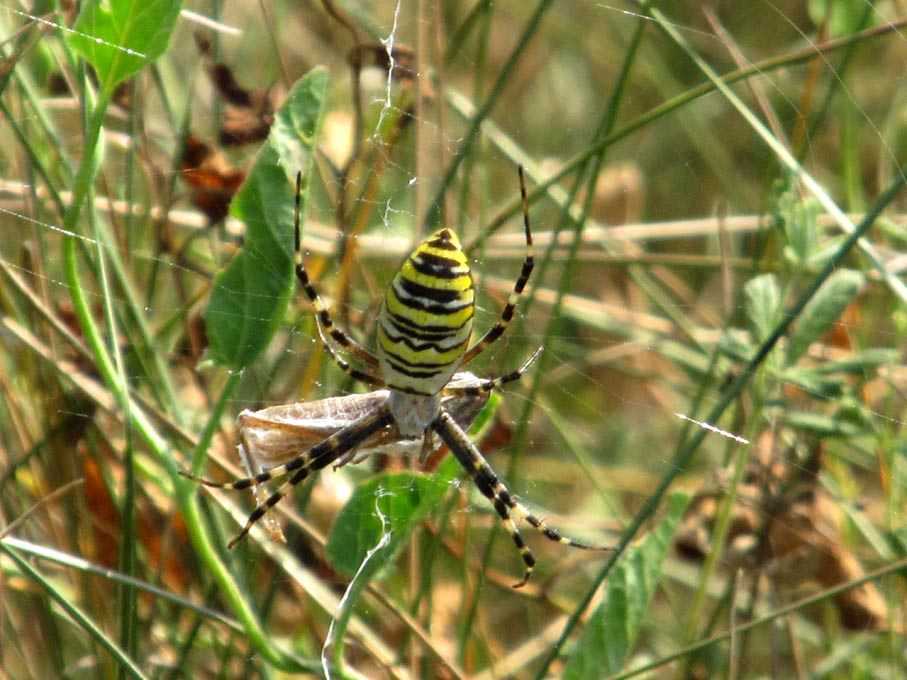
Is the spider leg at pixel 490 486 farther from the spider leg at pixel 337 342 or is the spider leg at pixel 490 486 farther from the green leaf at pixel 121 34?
the green leaf at pixel 121 34

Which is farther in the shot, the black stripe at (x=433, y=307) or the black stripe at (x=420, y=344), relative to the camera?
the black stripe at (x=420, y=344)

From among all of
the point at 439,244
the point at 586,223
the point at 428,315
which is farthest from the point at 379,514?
the point at 586,223

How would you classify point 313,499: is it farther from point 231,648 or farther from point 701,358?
point 701,358

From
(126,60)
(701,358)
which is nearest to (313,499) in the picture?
(701,358)

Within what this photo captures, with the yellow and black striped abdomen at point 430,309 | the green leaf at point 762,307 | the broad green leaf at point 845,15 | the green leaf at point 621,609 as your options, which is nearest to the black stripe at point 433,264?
the yellow and black striped abdomen at point 430,309

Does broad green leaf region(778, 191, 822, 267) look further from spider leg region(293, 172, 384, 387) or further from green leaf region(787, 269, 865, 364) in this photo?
spider leg region(293, 172, 384, 387)

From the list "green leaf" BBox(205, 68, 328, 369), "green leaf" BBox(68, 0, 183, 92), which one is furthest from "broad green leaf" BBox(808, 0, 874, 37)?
"green leaf" BBox(68, 0, 183, 92)

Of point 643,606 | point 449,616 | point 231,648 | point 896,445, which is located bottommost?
point 449,616
